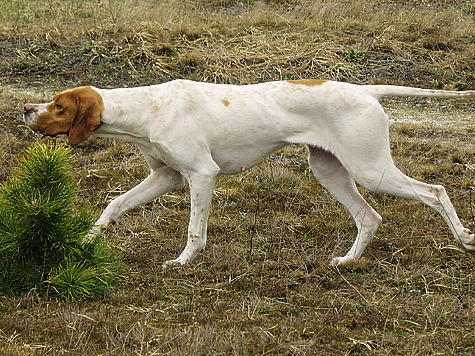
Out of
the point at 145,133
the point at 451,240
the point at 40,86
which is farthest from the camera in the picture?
the point at 40,86

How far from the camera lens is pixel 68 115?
12.8 feet

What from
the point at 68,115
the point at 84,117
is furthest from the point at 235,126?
the point at 68,115

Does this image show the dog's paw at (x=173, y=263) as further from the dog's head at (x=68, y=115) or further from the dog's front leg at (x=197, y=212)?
the dog's head at (x=68, y=115)

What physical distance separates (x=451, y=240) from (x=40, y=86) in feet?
20.5

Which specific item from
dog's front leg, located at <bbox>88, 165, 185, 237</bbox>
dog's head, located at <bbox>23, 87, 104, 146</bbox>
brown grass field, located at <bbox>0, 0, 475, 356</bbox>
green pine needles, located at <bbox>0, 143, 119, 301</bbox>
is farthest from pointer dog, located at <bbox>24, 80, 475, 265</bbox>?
green pine needles, located at <bbox>0, 143, 119, 301</bbox>

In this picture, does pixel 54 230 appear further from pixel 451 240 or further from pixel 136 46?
pixel 136 46

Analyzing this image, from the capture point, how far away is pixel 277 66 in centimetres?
926

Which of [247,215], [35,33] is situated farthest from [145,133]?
[35,33]

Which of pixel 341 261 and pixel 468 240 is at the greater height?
pixel 468 240

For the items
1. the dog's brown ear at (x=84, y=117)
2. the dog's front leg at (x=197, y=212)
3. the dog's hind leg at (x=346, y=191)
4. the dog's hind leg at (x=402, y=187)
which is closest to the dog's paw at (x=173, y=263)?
the dog's front leg at (x=197, y=212)

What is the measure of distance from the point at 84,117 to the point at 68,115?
109mm

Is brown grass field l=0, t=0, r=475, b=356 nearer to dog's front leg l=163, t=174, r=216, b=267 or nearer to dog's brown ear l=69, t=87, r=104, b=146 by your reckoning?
dog's front leg l=163, t=174, r=216, b=267

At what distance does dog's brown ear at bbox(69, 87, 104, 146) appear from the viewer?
3.92 m

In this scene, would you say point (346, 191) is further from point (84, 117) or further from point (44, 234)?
point (44, 234)
